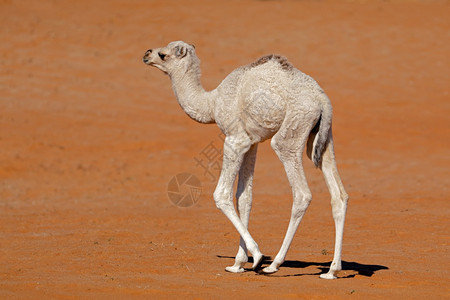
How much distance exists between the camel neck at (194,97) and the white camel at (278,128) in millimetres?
30

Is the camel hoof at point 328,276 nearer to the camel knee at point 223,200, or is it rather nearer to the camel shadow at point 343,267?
the camel shadow at point 343,267

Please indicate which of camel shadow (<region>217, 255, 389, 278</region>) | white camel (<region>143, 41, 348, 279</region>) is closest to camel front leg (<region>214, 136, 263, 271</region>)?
white camel (<region>143, 41, 348, 279</region>)

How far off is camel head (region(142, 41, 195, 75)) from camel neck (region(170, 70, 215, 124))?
10 cm

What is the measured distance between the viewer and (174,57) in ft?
32.1

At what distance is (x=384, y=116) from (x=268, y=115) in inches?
726

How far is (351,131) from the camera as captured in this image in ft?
82.2

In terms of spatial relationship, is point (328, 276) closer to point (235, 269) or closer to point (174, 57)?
point (235, 269)

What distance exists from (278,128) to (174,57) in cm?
186

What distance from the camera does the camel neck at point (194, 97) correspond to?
9.48 metres

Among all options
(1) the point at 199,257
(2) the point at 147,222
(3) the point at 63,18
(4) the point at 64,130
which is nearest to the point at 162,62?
(1) the point at 199,257

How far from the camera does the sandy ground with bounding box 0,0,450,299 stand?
933cm

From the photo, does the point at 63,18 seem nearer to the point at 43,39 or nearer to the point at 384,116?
the point at 43,39

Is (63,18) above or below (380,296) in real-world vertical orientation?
above

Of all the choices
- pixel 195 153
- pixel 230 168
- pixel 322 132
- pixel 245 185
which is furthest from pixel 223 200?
pixel 195 153
